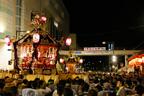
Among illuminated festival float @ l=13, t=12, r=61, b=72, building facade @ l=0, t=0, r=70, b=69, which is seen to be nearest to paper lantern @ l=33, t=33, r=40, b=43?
illuminated festival float @ l=13, t=12, r=61, b=72

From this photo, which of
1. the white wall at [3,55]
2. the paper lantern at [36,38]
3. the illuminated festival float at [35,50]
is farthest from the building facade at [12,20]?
the paper lantern at [36,38]

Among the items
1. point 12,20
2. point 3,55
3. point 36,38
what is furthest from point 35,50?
point 12,20

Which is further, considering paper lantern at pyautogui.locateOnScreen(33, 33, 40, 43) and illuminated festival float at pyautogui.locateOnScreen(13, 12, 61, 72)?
illuminated festival float at pyautogui.locateOnScreen(13, 12, 61, 72)

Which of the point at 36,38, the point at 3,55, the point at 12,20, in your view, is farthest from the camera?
the point at 12,20

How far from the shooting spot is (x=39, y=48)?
1636cm

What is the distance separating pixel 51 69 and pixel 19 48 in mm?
3395

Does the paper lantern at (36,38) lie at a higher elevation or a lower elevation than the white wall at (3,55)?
higher

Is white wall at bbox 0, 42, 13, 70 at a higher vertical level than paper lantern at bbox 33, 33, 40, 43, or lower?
lower

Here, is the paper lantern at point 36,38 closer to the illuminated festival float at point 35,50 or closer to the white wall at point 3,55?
the illuminated festival float at point 35,50

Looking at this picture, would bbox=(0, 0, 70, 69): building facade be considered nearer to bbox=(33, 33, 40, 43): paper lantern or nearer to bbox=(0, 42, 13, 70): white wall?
bbox=(0, 42, 13, 70): white wall

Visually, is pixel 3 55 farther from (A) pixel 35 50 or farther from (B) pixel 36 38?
(B) pixel 36 38

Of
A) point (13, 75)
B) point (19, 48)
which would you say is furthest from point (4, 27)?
point (13, 75)

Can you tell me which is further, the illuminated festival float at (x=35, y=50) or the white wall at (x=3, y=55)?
the white wall at (x=3, y=55)

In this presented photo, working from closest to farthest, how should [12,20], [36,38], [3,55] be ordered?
[36,38] < [3,55] < [12,20]
